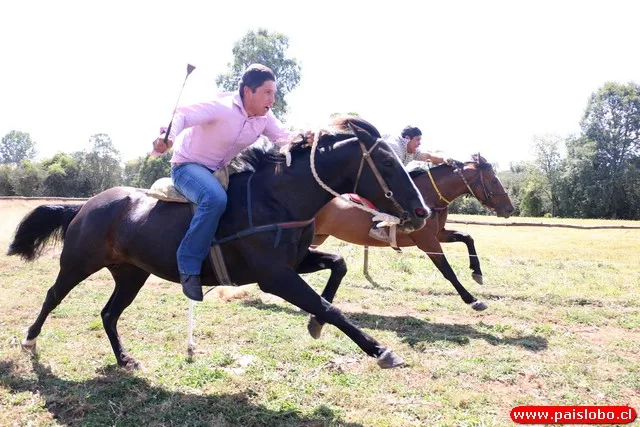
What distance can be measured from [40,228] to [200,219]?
277 centimetres

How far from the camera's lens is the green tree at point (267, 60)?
45.1 meters

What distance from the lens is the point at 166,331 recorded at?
5.72 m

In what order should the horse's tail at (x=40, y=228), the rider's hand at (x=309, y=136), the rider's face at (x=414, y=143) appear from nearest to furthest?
the rider's hand at (x=309, y=136), the horse's tail at (x=40, y=228), the rider's face at (x=414, y=143)

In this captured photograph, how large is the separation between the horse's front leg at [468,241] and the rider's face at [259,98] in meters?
5.23

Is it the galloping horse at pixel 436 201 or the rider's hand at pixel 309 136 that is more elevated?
the rider's hand at pixel 309 136

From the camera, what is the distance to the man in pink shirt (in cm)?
368

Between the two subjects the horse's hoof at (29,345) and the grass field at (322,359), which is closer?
the grass field at (322,359)

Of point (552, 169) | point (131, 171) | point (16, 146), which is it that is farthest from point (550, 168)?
point (16, 146)

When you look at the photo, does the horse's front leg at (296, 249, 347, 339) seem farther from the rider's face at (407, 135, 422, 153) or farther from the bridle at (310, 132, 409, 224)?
the rider's face at (407, 135, 422, 153)

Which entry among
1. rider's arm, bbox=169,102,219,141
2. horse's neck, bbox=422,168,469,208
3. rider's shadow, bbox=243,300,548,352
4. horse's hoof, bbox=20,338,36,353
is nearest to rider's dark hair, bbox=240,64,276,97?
rider's arm, bbox=169,102,219,141

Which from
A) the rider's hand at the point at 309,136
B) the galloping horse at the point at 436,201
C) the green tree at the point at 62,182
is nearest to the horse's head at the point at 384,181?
the rider's hand at the point at 309,136

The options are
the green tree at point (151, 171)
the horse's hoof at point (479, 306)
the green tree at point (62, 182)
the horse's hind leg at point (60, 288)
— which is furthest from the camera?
the green tree at point (151, 171)

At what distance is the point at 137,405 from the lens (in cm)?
373

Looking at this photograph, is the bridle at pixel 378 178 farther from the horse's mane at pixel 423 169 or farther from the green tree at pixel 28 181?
the green tree at pixel 28 181
